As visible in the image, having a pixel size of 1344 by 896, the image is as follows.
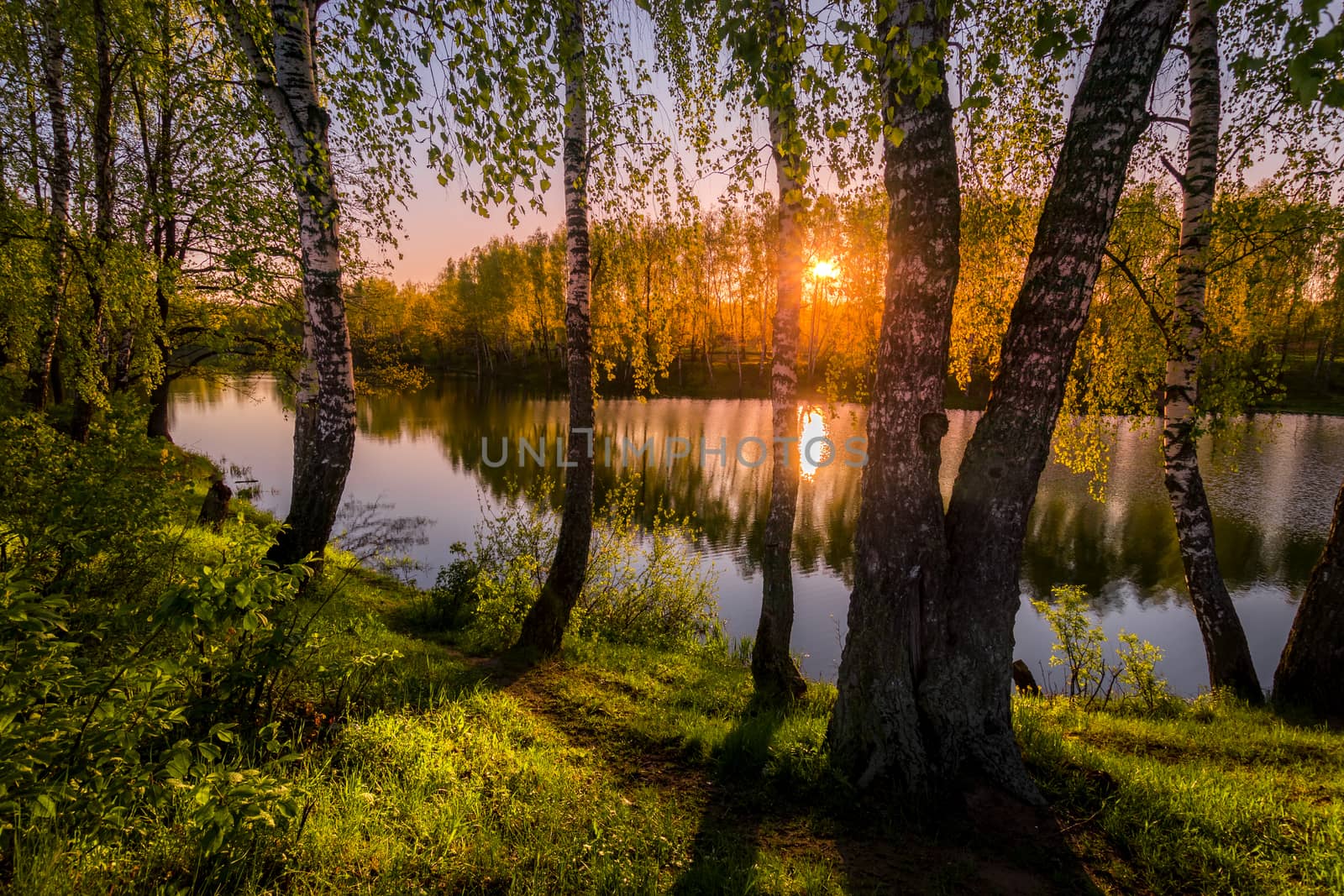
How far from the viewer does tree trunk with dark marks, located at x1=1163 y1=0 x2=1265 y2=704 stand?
6629 mm

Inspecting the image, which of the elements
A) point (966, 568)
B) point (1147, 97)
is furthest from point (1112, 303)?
point (966, 568)

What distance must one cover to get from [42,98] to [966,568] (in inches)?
671

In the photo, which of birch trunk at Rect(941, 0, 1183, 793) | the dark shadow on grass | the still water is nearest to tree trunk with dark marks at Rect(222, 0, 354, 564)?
the dark shadow on grass

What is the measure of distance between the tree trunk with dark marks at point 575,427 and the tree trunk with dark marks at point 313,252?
2648 mm

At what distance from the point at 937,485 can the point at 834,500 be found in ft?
52.9

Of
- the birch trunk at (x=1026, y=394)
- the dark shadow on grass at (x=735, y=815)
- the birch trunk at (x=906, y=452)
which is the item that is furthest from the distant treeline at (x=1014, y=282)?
the dark shadow on grass at (x=735, y=815)

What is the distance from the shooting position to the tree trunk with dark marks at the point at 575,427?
6.65m

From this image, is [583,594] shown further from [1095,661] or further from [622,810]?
[1095,661]

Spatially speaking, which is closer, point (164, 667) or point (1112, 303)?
point (164, 667)

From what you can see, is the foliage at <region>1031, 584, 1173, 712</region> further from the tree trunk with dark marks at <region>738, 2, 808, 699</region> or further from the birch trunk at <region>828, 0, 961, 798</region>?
the birch trunk at <region>828, 0, 961, 798</region>

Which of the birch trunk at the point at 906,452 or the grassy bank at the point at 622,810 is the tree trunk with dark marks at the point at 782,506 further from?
the birch trunk at the point at 906,452

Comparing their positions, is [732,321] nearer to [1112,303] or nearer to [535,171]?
[1112,303]

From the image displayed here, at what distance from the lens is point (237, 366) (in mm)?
12805

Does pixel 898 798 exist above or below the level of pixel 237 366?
below
